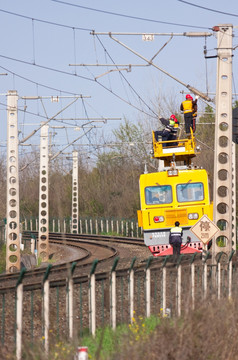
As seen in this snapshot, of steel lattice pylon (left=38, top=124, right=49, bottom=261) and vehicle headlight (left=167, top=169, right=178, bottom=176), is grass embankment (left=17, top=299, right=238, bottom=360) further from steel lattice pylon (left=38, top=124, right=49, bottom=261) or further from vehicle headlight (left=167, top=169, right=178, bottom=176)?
steel lattice pylon (left=38, top=124, right=49, bottom=261)

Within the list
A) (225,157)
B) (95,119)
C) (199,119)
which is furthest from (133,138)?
(225,157)

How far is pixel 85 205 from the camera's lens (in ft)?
217

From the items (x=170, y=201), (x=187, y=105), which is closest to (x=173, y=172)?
(x=170, y=201)

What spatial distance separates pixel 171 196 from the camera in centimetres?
2670

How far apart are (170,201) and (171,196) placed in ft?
0.61

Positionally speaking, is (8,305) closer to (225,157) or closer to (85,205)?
(225,157)

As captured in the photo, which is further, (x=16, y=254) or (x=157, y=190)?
(x=16, y=254)

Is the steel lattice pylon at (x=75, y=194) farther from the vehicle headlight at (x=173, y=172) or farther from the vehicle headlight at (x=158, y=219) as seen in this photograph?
the vehicle headlight at (x=158, y=219)

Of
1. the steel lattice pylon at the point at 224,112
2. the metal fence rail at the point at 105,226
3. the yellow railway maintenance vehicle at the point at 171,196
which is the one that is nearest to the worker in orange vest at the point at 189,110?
the yellow railway maintenance vehicle at the point at 171,196

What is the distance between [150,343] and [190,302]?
Answer: 0.98m

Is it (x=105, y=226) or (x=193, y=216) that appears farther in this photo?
(x=105, y=226)

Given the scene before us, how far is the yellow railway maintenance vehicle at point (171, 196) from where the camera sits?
26.1 meters

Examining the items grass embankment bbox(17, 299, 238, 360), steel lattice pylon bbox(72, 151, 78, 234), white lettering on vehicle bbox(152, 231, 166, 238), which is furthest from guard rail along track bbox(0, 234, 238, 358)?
steel lattice pylon bbox(72, 151, 78, 234)

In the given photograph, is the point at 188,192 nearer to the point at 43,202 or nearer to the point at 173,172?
the point at 173,172
